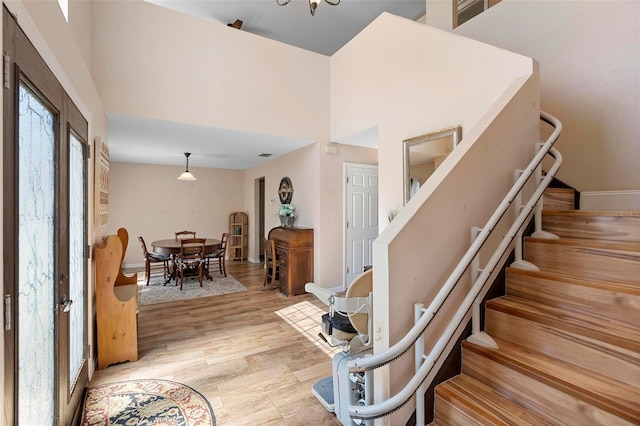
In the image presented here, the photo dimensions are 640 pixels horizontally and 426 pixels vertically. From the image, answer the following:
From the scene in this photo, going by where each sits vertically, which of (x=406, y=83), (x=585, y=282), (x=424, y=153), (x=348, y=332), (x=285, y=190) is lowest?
(x=348, y=332)

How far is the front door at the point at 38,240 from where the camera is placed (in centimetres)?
102

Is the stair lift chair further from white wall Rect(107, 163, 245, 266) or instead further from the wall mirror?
white wall Rect(107, 163, 245, 266)

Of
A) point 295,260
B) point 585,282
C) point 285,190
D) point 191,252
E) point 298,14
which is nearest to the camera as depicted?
point 585,282

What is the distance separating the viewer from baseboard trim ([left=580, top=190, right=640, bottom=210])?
2514mm

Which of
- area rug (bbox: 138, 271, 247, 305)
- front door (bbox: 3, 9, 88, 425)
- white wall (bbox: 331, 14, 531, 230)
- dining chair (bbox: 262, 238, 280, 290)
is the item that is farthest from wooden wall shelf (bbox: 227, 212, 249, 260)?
front door (bbox: 3, 9, 88, 425)

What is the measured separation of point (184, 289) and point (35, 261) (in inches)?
147

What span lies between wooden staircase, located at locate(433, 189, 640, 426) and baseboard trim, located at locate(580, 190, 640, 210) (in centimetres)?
108

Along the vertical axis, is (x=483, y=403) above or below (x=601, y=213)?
below

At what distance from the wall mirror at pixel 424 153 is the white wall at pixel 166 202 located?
220 inches

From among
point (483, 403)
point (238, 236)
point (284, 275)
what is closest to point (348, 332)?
point (483, 403)

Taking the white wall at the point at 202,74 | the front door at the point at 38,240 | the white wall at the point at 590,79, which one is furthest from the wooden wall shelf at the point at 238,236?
the white wall at the point at 590,79

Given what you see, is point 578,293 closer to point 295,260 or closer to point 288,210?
point 295,260

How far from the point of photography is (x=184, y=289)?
4773 millimetres

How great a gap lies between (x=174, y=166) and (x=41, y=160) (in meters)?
6.24
